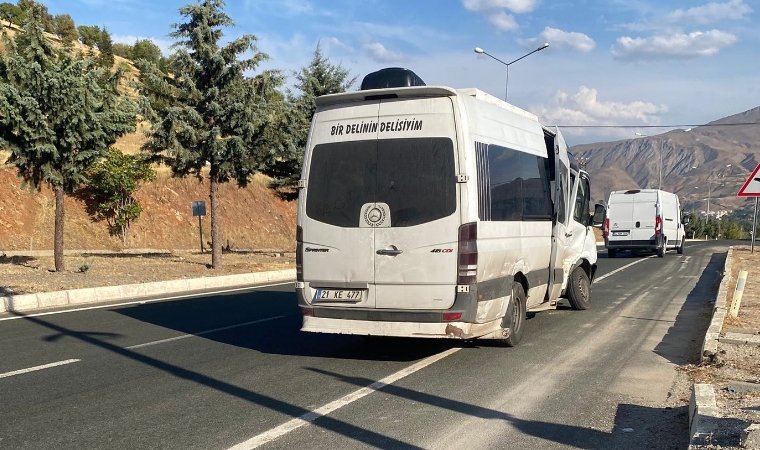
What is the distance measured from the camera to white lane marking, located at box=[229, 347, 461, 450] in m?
4.94

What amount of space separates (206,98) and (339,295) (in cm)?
1590

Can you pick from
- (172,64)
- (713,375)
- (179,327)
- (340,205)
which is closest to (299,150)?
(172,64)

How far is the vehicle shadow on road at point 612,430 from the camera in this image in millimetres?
5027

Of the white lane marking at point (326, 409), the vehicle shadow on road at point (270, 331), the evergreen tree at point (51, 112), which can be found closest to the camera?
the white lane marking at point (326, 409)

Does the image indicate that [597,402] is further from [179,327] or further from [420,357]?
[179,327]

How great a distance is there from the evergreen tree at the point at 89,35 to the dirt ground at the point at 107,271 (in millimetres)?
78476

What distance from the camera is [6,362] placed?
795 cm

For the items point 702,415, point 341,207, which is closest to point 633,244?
point 341,207

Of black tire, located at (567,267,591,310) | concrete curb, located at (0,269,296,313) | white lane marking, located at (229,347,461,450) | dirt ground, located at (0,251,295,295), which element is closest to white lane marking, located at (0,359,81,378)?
white lane marking, located at (229,347,461,450)

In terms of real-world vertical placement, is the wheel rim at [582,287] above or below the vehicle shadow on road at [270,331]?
above

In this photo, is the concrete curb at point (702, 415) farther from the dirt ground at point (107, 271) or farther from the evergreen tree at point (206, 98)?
the evergreen tree at point (206, 98)

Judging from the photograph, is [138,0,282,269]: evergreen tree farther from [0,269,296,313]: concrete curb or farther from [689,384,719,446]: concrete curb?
[689,384,719,446]: concrete curb

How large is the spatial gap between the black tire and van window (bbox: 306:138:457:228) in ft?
18.2

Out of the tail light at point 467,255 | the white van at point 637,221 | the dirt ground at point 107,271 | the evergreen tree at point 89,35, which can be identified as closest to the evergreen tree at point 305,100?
the dirt ground at point 107,271
